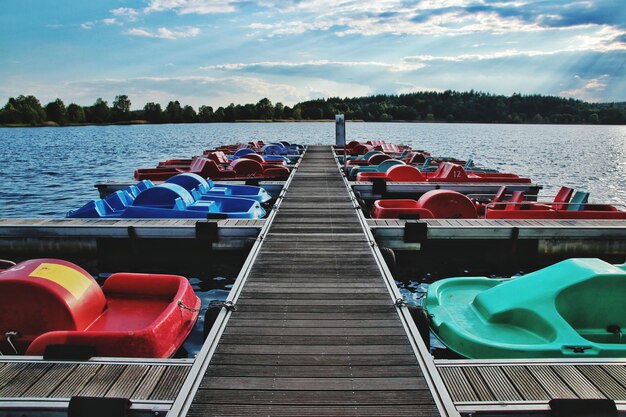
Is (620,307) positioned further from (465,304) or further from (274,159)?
(274,159)

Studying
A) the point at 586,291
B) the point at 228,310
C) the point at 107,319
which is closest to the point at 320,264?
the point at 228,310

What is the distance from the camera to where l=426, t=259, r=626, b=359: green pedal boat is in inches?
203

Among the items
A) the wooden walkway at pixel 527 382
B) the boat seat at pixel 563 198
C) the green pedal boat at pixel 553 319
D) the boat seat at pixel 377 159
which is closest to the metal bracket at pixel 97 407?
the wooden walkway at pixel 527 382

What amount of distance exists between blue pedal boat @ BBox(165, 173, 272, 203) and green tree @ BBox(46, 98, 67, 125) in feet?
414

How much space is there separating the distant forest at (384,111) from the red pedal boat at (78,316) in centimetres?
12228

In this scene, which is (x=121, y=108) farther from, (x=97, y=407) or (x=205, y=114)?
(x=97, y=407)

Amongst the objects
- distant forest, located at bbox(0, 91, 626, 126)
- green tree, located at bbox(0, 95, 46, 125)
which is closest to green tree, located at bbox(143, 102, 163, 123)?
distant forest, located at bbox(0, 91, 626, 126)

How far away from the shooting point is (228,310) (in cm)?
514

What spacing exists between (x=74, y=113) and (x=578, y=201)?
135380 mm

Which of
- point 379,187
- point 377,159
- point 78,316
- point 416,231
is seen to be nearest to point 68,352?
point 78,316

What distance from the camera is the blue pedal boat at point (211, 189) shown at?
41.1ft

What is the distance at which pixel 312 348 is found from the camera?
14.6 feet

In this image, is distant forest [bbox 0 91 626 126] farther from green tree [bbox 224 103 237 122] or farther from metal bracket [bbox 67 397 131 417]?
metal bracket [bbox 67 397 131 417]

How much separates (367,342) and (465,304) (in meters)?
2.42
